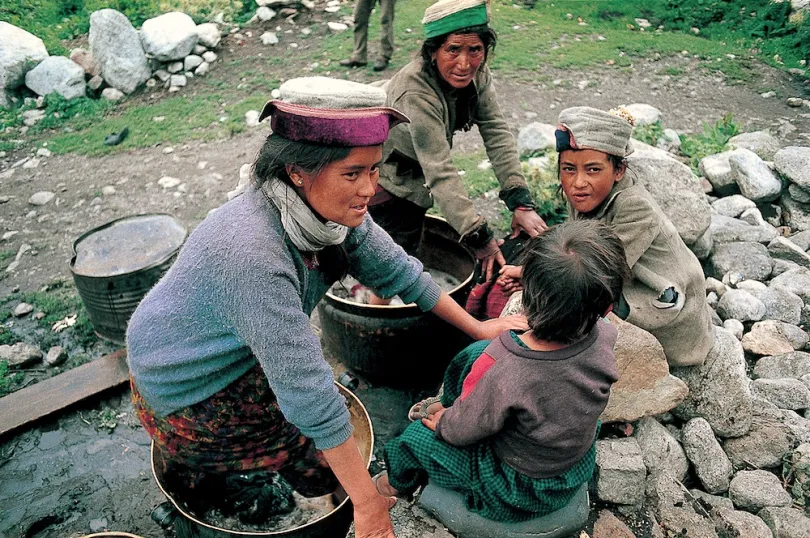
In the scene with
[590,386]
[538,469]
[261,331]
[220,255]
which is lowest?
[538,469]

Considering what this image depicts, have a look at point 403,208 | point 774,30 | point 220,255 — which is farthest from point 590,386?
point 774,30

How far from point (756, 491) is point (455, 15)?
2620mm

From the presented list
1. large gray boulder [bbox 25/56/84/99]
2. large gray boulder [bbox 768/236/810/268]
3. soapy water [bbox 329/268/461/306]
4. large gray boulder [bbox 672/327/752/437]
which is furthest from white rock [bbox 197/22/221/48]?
large gray boulder [bbox 672/327/752/437]

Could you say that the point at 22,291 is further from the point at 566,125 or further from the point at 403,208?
the point at 566,125

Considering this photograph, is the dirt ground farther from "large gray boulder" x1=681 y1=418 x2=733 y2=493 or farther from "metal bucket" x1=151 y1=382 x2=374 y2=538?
"large gray boulder" x1=681 y1=418 x2=733 y2=493

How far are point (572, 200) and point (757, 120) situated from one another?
5723mm

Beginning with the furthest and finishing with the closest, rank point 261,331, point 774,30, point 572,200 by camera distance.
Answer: point 774,30 → point 572,200 → point 261,331

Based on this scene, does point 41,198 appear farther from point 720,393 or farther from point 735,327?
point 735,327

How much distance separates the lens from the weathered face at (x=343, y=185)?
177cm

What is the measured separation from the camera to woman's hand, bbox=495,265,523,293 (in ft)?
9.46

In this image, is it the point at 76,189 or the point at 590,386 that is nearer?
the point at 590,386

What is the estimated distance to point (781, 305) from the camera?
158 inches

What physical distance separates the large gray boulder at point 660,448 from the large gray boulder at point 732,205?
2.69 m

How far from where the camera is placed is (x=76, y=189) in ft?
19.5
